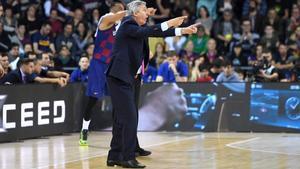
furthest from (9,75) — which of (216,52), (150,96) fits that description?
(216,52)

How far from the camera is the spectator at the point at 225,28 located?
18281 millimetres

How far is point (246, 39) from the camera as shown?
17.7m

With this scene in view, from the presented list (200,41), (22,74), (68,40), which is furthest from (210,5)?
(22,74)

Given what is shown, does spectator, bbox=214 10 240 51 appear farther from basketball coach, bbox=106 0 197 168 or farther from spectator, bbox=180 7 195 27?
basketball coach, bbox=106 0 197 168

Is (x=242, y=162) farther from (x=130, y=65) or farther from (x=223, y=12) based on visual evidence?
(x=223, y=12)

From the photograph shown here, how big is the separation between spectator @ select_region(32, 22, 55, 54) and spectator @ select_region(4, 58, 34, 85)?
455 cm

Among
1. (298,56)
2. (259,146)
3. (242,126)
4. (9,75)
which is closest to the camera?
(259,146)

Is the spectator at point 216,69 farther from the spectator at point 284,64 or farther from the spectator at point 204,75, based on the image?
the spectator at point 284,64

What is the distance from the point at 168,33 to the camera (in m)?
8.61

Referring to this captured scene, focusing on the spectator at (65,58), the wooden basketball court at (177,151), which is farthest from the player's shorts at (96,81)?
the spectator at (65,58)

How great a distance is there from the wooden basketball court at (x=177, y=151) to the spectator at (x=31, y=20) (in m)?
5.84

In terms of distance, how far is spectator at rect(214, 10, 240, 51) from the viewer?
60.0 ft

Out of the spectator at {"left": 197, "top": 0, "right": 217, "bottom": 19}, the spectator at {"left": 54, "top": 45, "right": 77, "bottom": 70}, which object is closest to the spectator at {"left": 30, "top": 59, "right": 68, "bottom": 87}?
the spectator at {"left": 54, "top": 45, "right": 77, "bottom": 70}

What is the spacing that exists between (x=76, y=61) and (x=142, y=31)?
8954 mm
